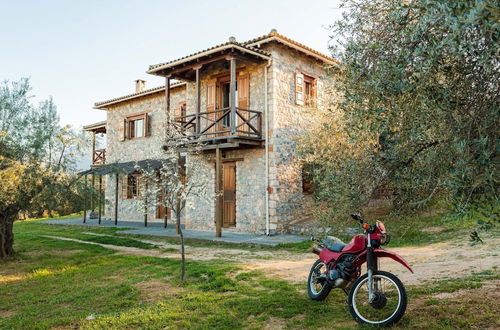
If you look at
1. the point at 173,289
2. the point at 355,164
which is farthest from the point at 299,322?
the point at 173,289

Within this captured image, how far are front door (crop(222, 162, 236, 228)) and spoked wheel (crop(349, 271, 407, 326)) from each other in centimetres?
970

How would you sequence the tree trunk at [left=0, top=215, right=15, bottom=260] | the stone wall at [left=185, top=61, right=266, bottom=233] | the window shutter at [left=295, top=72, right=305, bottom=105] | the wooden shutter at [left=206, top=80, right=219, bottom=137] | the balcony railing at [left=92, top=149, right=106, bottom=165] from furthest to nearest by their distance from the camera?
the balcony railing at [left=92, top=149, right=106, bottom=165], the wooden shutter at [left=206, top=80, right=219, bottom=137], the window shutter at [left=295, top=72, right=305, bottom=105], the stone wall at [left=185, top=61, right=266, bottom=233], the tree trunk at [left=0, top=215, right=15, bottom=260]

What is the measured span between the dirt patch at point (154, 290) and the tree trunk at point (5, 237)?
13.8 ft

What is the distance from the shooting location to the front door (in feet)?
45.7

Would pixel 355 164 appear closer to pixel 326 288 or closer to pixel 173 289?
pixel 326 288

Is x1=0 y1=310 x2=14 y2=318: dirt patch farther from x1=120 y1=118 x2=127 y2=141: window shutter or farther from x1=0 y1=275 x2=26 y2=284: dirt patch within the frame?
x1=120 y1=118 x2=127 y2=141: window shutter

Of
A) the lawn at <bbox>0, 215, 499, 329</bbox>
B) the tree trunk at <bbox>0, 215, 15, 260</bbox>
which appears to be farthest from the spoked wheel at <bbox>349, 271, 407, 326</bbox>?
the tree trunk at <bbox>0, 215, 15, 260</bbox>

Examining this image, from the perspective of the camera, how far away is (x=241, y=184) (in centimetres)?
1334

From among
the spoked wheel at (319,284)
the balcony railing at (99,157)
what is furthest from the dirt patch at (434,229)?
the balcony railing at (99,157)

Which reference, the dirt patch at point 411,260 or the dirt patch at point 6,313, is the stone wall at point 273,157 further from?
the dirt patch at point 6,313

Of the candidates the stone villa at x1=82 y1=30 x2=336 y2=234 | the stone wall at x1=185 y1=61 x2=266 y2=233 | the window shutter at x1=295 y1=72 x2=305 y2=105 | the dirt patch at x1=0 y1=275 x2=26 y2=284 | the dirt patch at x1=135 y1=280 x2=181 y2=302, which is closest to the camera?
the dirt patch at x1=135 y1=280 x2=181 y2=302

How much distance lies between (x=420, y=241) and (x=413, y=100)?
20.2 ft

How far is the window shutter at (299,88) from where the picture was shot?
541 inches

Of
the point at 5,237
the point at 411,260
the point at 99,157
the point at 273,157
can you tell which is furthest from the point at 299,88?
the point at 99,157
